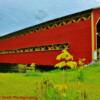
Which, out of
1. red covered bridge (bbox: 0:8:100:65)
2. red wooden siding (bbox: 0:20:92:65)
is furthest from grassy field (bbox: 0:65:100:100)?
red wooden siding (bbox: 0:20:92:65)

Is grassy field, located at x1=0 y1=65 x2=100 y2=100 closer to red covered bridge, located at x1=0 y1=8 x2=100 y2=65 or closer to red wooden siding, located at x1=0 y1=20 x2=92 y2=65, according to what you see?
red covered bridge, located at x1=0 y1=8 x2=100 y2=65

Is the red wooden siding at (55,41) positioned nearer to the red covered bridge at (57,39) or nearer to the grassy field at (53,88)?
the red covered bridge at (57,39)

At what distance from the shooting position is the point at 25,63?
38938 mm

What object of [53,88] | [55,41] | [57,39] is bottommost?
[53,88]

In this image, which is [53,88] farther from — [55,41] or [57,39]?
[55,41]

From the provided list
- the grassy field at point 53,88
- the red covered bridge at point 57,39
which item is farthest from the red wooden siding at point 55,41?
the grassy field at point 53,88

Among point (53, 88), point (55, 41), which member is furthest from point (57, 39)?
point (53, 88)

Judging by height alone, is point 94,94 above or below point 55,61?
below

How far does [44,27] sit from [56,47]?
14.1 ft

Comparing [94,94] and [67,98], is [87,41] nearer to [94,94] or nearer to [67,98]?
[94,94]

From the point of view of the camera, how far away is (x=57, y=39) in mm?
32938

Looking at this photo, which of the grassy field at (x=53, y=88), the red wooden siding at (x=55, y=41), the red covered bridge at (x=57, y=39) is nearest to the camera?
the grassy field at (x=53, y=88)

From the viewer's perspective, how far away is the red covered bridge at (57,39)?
94.4 feet

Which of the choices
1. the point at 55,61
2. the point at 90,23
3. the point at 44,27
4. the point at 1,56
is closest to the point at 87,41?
the point at 90,23
